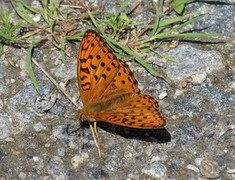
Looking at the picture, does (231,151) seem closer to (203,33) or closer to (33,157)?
(203,33)

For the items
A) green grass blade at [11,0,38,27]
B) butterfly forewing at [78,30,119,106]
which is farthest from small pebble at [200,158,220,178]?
green grass blade at [11,0,38,27]

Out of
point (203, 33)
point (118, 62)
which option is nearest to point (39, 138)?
point (118, 62)

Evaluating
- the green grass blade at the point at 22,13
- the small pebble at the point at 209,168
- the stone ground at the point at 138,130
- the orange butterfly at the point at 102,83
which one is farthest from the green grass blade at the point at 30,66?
the small pebble at the point at 209,168

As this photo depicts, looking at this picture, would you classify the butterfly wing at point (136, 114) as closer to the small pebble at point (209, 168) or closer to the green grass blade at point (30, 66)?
the small pebble at point (209, 168)

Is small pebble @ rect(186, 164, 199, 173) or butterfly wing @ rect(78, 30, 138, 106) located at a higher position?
butterfly wing @ rect(78, 30, 138, 106)

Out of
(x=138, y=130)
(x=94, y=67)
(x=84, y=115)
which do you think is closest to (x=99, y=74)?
(x=94, y=67)

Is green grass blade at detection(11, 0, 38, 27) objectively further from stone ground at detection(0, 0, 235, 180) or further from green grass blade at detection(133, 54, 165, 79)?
green grass blade at detection(133, 54, 165, 79)
